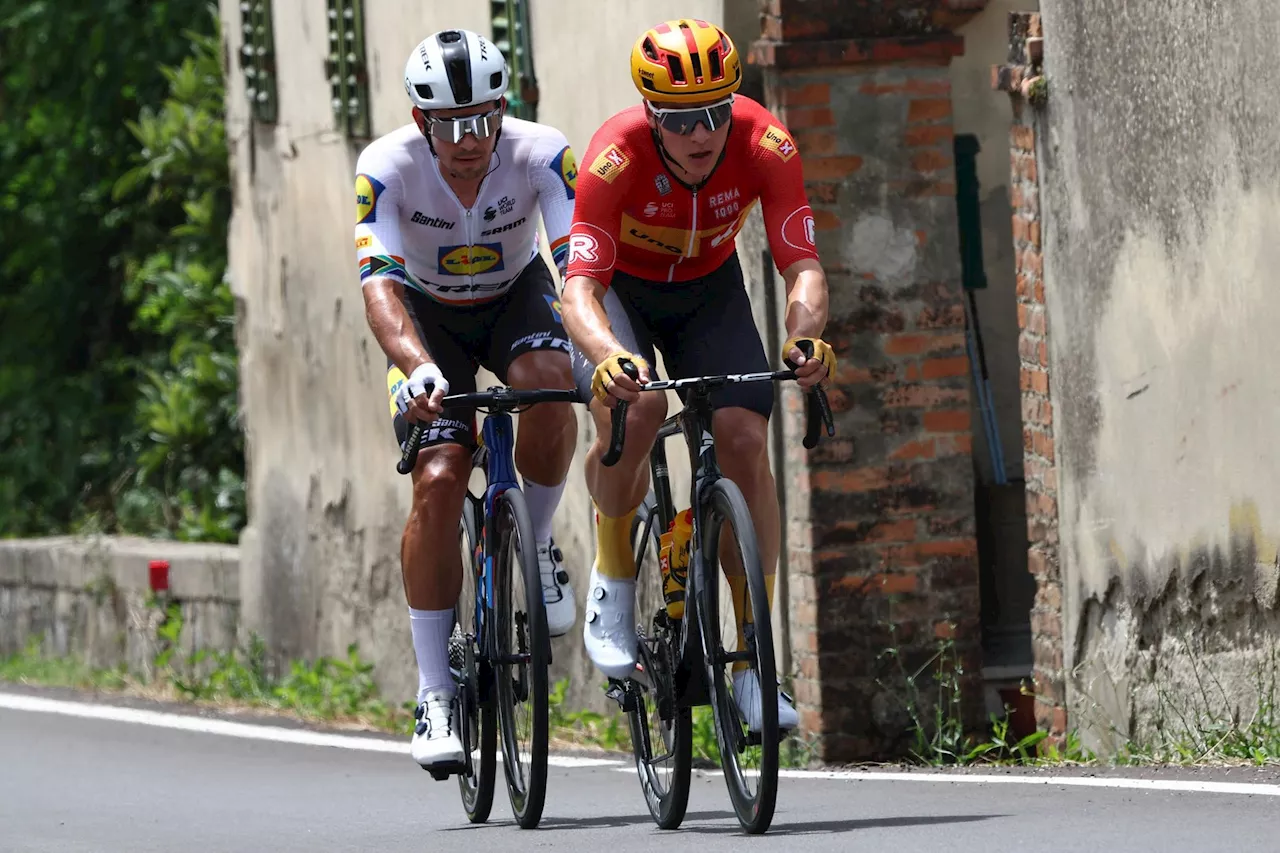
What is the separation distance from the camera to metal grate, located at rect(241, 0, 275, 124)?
14805mm

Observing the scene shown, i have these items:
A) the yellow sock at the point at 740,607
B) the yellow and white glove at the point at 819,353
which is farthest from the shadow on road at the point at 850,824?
the yellow and white glove at the point at 819,353

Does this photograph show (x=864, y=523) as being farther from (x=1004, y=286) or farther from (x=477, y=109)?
(x=477, y=109)

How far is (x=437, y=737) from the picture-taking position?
23.7 feet

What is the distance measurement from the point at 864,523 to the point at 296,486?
5.62 metres

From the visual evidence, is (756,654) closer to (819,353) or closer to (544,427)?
(819,353)

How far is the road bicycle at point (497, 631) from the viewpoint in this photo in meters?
6.88

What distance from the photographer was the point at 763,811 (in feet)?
20.6

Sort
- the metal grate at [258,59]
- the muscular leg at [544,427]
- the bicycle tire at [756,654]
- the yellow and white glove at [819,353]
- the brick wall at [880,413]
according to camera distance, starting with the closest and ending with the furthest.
Result: 1. the bicycle tire at [756,654]
2. the yellow and white glove at [819,353]
3. the muscular leg at [544,427]
4. the brick wall at [880,413]
5. the metal grate at [258,59]

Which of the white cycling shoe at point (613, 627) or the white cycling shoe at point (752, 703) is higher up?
the white cycling shoe at point (613, 627)

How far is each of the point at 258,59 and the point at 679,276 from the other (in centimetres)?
836

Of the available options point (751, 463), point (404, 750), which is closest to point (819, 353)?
point (751, 463)

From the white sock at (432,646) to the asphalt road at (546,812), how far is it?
432 millimetres

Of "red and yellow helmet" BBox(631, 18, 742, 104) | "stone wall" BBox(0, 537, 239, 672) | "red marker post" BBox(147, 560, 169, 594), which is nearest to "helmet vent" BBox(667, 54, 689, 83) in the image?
"red and yellow helmet" BBox(631, 18, 742, 104)

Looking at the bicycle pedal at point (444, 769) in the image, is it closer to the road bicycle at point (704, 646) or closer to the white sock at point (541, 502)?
the road bicycle at point (704, 646)
